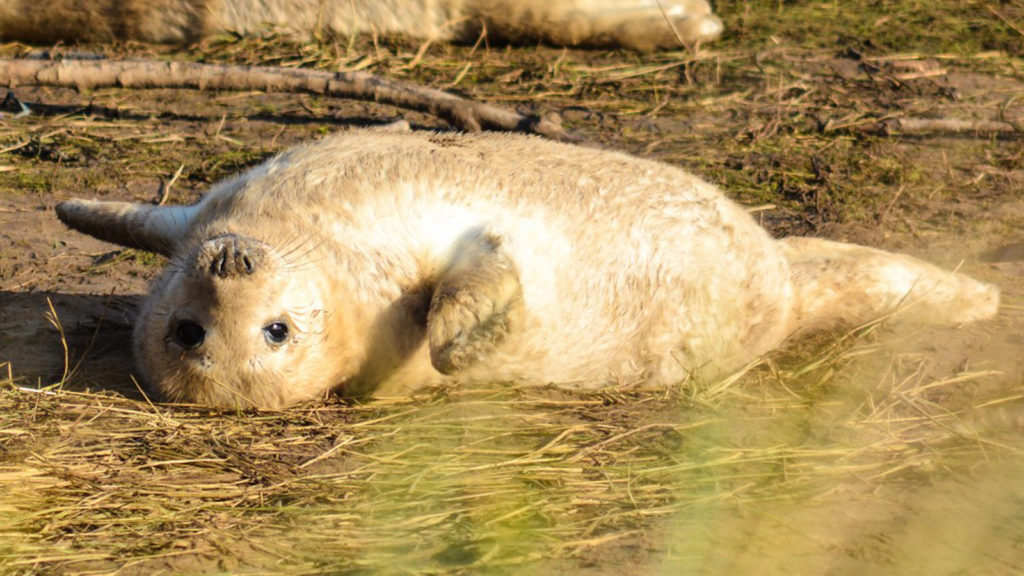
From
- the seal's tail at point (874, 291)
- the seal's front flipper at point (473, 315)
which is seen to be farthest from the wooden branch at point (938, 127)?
the seal's front flipper at point (473, 315)

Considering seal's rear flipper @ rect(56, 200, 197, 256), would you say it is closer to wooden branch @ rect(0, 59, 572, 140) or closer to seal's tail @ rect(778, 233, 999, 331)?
wooden branch @ rect(0, 59, 572, 140)

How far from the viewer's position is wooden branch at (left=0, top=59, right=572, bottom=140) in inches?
272

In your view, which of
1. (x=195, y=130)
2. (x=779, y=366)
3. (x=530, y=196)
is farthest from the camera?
(x=195, y=130)

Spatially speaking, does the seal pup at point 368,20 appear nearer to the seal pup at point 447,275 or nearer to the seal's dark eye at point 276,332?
the seal pup at point 447,275

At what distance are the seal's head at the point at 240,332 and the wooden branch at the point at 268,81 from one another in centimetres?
275

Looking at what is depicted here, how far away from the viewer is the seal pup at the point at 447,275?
13.4 ft

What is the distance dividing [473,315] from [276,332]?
0.66 m

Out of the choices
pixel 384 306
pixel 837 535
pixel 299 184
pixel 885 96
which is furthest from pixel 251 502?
pixel 885 96

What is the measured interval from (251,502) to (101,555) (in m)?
0.50

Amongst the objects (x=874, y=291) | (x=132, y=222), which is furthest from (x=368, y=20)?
(x=874, y=291)

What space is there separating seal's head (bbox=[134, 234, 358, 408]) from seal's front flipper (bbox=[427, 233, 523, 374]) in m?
0.38

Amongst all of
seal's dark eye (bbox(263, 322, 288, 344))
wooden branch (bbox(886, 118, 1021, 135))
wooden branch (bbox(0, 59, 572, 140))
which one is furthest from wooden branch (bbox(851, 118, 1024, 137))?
seal's dark eye (bbox(263, 322, 288, 344))

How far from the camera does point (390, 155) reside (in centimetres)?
466

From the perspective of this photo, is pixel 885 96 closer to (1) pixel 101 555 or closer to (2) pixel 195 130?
(2) pixel 195 130
